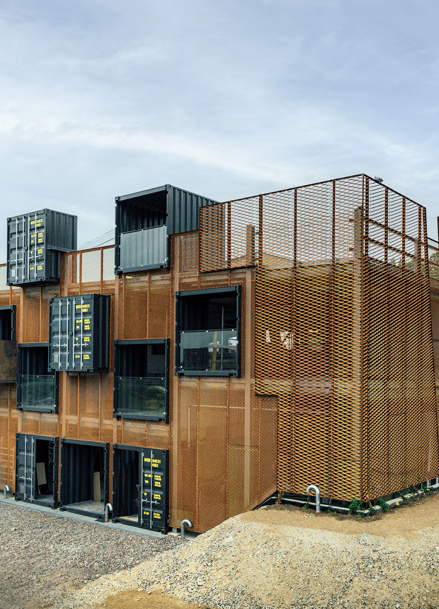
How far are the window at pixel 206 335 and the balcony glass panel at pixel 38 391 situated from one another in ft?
22.4

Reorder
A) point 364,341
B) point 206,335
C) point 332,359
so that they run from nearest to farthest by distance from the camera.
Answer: point 364,341 < point 332,359 < point 206,335

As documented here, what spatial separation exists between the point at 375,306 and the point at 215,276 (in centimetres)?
512

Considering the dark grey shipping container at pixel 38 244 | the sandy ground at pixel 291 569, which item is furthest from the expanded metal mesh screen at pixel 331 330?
the dark grey shipping container at pixel 38 244

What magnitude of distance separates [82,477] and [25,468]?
269 cm

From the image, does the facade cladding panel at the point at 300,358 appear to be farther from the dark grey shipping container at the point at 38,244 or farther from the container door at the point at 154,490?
the dark grey shipping container at the point at 38,244

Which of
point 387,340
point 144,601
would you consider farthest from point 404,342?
point 144,601

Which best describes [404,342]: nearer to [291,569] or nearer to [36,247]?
[291,569]

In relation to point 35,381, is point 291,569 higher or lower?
lower

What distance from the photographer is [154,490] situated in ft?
66.6

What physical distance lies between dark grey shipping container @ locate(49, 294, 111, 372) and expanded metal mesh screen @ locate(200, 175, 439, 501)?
4861mm

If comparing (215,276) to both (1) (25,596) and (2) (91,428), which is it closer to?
(2) (91,428)

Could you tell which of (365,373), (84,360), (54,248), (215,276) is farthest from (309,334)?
(54,248)

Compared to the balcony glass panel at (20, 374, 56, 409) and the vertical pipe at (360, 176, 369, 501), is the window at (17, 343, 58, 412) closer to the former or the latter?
the balcony glass panel at (20, 374, 56, 409)

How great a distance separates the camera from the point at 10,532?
2034 cm
